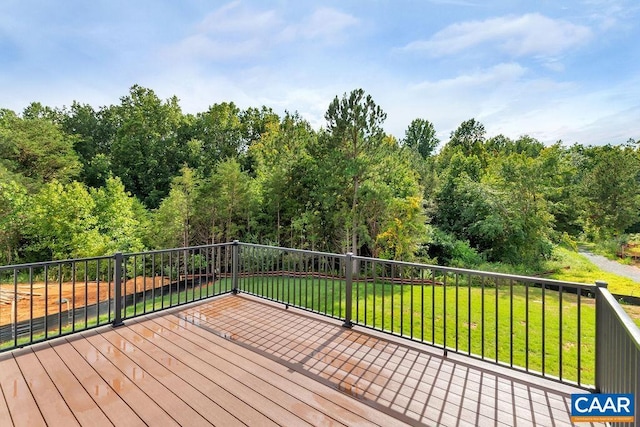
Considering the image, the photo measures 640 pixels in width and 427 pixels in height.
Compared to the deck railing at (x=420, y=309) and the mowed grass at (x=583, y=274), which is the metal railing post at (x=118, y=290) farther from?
the mowed grass at (x=583, y=274)

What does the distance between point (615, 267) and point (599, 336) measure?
1793cm

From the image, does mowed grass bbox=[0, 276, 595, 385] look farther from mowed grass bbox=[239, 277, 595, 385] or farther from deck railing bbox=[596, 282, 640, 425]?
deck railing bbox=[596, 282, 640, 425]

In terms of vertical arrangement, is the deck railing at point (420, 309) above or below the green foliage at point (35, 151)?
below

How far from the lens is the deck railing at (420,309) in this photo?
217 cm

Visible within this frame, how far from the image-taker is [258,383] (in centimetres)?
244

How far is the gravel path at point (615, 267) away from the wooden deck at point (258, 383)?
604 inches

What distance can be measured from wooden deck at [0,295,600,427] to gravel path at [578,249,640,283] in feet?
Result: 50.3

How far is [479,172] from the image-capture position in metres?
19.1

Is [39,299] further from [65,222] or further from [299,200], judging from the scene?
[299,200]

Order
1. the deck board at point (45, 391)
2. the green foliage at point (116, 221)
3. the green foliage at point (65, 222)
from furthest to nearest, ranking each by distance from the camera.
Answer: the green foliage at point (116, 221) → the green foliage at point (65, 222) → the deck board at point (45, 391)

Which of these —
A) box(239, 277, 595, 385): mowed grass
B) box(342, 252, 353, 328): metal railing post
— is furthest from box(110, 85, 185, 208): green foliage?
box(342, 252, 353, 328): metal railing post

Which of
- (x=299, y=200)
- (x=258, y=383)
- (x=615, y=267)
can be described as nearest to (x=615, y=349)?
(x=258, y=383)

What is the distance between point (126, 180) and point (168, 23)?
48.0 ft

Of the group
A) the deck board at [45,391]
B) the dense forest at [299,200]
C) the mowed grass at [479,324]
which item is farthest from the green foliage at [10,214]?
the deck board at [45,391]
